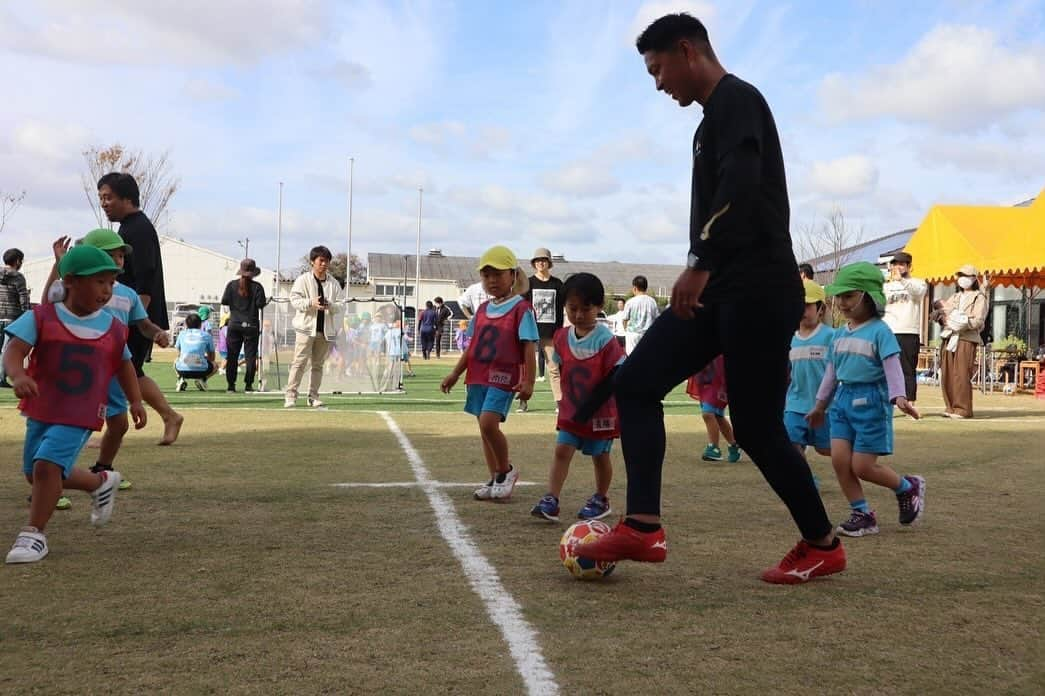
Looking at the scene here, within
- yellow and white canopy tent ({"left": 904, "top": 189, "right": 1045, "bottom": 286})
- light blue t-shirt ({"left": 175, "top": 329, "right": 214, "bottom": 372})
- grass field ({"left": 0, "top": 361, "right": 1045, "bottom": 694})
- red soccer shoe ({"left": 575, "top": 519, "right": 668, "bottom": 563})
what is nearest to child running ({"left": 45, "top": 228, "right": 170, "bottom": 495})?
grass field ({"left": 0, "top": 361, "right": 1045, "bottom": 694})

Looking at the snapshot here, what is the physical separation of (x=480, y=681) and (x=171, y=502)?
3.81 meters

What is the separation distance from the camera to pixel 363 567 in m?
4.55

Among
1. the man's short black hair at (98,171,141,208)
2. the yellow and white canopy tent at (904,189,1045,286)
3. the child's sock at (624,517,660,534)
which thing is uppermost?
the yellow and white canopy tent at (904,189,1045,286)

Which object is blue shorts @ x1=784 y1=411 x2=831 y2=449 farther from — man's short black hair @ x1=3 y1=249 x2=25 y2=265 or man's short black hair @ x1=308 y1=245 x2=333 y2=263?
man's short black hair @ x1=3 y1=249 x2=25 y2=265

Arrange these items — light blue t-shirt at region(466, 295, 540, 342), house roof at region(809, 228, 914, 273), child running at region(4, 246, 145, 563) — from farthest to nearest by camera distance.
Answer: house roof at region(809, 228, 914, 273) < light blue t-shirt at region(466, 295, 540, 342) < child running at region(4, 246, 145, 563)

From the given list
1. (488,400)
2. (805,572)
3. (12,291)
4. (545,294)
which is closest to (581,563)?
(805,572)

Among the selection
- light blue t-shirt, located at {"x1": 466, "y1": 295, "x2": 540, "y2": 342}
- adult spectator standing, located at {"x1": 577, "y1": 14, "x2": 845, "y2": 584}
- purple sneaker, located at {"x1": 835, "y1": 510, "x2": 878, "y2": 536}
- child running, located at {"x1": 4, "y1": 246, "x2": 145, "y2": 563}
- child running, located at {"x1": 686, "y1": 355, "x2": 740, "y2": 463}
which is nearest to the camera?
adult spectator standing, located at {"x1": 577, "y1": 14, "x2": 845, "y2": 584}

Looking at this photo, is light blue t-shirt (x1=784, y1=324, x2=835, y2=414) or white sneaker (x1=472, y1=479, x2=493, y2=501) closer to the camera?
white sneaker (x1=472, y1=479, x2=493, y2=501)

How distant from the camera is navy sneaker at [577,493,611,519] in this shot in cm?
590

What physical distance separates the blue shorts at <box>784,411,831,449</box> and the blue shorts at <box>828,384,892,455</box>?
1168 mm

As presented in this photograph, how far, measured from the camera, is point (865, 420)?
5.72 metres

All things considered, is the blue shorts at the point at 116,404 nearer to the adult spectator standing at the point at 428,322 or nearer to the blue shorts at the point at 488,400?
the blue shorts at the point at 488,400

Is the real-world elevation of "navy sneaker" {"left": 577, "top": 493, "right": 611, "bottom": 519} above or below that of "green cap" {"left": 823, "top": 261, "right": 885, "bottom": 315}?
below

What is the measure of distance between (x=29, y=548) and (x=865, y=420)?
4188 mm
